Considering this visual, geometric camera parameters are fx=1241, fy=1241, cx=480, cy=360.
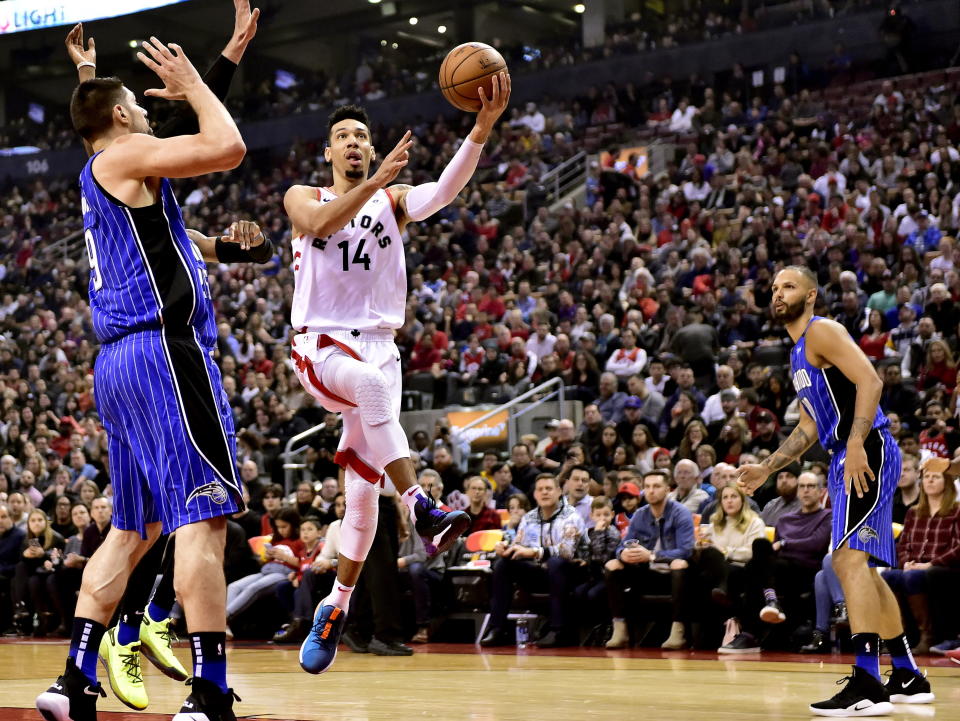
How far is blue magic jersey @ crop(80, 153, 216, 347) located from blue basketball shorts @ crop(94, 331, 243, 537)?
0.06 m

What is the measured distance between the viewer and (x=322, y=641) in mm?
5781

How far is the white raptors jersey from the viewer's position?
19.1 feet

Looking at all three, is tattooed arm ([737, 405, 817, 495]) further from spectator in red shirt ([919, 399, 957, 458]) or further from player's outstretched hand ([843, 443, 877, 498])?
spectator in red shirt ([919, 399, 957, 458])

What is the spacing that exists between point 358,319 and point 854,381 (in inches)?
92.9

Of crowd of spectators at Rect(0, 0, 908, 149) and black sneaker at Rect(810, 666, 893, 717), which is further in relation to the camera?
crowd of spectators at Rect(0, 0, 908, 149)

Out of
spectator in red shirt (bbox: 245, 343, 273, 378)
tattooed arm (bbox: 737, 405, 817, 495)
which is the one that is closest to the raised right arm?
tattooed arm (bbox: 737, 405, 817, 495)

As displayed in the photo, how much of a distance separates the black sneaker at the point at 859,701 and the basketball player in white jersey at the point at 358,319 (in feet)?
5.94

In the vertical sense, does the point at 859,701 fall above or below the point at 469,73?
below

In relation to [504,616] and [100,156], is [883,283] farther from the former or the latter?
[100,156]

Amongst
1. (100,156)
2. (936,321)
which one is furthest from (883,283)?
(100,156)

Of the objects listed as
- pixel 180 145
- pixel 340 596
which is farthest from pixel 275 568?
pixel 180 145

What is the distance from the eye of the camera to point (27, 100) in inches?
1423

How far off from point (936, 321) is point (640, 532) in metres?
4.71

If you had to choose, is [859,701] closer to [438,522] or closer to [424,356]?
[438,522]
